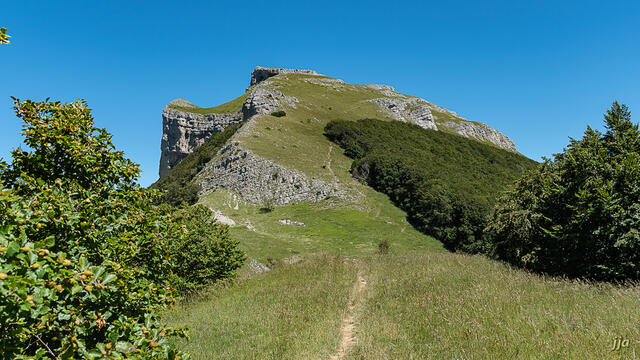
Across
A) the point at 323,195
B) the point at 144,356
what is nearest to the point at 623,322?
the point at 144,356

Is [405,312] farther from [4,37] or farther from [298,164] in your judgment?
[298,164]

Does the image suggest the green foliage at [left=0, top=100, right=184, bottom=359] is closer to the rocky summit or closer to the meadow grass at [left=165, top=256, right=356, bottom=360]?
the meadow grass at [left=165, top=256, right=356, bottom=360]

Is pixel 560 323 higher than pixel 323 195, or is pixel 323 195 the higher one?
pixel 323 195

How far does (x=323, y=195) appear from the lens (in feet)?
158

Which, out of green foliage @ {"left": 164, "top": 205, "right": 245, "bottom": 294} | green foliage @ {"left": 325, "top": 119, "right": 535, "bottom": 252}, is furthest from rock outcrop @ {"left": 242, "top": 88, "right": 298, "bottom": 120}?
green foliage @ {"left": 164, "top": 205, "right": 245, "bottom": 294}

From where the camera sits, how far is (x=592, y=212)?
479 inches

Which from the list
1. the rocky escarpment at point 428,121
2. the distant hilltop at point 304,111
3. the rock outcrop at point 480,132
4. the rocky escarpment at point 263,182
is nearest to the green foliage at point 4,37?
the rocky escarpment at point 263,182

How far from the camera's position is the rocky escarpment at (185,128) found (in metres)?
119

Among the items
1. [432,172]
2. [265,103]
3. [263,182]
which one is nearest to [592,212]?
[263,182]

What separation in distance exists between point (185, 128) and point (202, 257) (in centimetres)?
12598

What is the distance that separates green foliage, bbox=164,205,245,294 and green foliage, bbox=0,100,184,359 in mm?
7807

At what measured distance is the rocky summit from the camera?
162 feet

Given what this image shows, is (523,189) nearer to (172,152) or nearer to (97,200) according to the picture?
(97,200)

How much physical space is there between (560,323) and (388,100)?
387 feet
